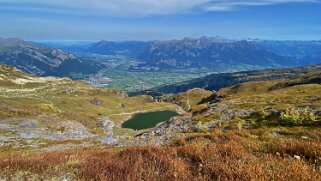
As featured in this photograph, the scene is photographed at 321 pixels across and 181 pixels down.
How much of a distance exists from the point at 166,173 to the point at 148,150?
15.8 ft

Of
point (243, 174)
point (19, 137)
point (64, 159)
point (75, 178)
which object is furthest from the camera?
point (19, 137)

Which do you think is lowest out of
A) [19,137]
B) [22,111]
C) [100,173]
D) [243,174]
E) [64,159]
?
[22,111]

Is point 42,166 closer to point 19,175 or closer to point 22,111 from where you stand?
point 19,175

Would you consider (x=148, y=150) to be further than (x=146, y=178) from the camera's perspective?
Yes

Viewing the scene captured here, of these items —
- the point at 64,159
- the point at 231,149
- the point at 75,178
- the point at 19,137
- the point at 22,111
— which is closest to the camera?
the point at 75,178

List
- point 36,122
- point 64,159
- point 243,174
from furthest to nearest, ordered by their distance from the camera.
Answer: point 36,122, point 64,159, point 243,174

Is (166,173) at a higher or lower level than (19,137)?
higher

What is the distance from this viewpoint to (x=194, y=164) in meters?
12.1

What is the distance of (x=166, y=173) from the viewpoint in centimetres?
999

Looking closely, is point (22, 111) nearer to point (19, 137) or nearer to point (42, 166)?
point (19, 137)

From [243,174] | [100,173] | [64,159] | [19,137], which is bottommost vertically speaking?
[19,137]

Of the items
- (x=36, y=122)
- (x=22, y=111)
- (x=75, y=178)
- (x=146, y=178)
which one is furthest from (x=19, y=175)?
(x=22, y=111)

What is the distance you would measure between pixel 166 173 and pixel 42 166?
16.6ft

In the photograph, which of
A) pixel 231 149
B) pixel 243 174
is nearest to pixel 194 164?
pixel 231 149
